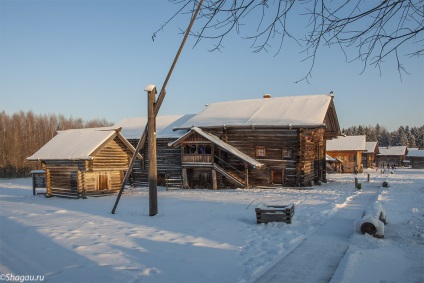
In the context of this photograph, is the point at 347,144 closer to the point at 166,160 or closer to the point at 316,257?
the point at 166,160

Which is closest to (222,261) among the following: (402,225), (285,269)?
(285,269)

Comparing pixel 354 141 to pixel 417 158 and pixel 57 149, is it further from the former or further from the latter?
pixel 57 149

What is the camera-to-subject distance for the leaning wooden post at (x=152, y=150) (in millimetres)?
13492

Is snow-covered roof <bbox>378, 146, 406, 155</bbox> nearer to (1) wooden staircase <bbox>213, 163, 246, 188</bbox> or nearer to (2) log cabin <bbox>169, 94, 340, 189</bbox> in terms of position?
(2) log cabin <bbox>169, 94, 340, 189</bbox>

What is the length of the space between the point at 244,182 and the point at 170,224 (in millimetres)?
15735

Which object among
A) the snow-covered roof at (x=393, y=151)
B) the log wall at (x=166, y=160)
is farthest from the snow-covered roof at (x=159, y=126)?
the snow-covered roof at (x=393, y=151)

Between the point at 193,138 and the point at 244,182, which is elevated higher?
the point at 193,138

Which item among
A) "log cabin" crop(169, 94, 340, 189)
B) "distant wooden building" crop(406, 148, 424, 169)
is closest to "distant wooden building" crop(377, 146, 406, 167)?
"distant wooden building" crop(406, 148, 424, 169)

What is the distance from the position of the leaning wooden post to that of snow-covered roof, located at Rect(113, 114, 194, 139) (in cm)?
1662

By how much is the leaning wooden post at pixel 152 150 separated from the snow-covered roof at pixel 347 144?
49.0 m

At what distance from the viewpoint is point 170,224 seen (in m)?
11.8

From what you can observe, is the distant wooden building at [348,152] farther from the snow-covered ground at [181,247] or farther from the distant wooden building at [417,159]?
the snow-covered ground at [181,247]

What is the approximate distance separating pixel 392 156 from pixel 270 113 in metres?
69.2

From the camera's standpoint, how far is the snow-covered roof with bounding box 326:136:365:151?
56156 millimetres
